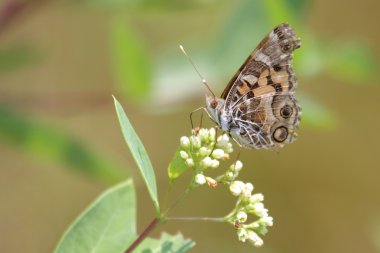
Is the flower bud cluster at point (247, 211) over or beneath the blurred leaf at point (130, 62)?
beneath

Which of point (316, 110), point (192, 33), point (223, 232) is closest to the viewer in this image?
point (316, 110)

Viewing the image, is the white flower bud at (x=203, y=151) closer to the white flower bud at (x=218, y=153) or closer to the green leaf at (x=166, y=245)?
the white flower bud at (x=218, y=153)

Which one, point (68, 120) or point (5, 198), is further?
point (68, 120)

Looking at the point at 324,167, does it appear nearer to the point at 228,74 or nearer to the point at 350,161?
the point at 350,161

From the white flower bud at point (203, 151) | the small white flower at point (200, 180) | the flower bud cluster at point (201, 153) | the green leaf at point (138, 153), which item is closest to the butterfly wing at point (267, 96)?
the flower bud cluster at point (201, 153)

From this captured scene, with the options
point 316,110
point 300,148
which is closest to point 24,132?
point 316,110

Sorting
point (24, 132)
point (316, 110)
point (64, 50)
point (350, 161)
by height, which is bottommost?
point (350, 161)
